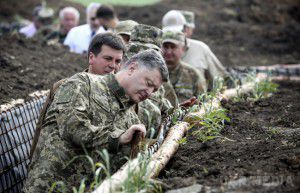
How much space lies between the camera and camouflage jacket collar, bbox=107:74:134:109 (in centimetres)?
466

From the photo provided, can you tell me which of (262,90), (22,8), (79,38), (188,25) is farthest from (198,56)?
(22,8)

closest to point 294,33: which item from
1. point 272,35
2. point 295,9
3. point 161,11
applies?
point 272,35

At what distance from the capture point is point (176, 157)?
547 cm

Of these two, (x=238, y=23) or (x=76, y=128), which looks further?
(x=238, y=23)

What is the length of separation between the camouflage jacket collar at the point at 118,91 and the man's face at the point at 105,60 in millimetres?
975

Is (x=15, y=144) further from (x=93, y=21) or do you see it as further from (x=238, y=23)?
(x=238, y=23)

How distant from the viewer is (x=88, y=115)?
4.54 m

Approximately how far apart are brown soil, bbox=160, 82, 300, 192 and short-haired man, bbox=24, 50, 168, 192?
0.66 metres

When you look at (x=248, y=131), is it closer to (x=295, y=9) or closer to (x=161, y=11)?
(x=161, y=11)

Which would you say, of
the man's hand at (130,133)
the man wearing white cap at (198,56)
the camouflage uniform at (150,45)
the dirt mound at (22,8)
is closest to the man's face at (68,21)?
the man wearing white cap at (198,56)

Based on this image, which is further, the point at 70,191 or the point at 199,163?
the point at 199,163

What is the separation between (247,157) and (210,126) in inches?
40.1

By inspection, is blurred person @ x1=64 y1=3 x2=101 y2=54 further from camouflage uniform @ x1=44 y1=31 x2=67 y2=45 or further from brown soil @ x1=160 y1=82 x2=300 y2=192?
brown soil @ x1=160 y1=82 x2=300 y2=192

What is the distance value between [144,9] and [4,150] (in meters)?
15.3
